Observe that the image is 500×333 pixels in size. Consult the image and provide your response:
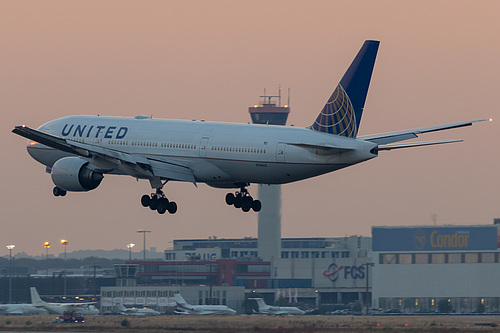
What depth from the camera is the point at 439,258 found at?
16250 centimetres

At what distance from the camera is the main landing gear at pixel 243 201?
230ft

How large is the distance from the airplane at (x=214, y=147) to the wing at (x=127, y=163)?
0.21ft

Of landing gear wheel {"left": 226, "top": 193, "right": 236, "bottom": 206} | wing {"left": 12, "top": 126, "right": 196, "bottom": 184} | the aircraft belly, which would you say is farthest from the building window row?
wing {"left": 12, "top": 126, "right": 196, "bottom": 184}

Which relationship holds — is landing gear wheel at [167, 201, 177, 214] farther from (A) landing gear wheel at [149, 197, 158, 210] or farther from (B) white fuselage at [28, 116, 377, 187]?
(B) white fuselage at [28, 116, 377, 187]

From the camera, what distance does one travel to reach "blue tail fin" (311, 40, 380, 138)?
6119 centimetres

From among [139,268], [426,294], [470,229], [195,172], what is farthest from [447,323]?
[139,268]

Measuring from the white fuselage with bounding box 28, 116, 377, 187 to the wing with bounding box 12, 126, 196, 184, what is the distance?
0.42 m

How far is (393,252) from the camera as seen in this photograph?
16388 cm

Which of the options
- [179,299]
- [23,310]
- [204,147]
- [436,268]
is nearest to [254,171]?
[204,147]

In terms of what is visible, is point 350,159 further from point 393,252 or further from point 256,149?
point 393,252

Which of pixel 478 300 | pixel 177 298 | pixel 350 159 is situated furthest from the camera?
pixel 478 300

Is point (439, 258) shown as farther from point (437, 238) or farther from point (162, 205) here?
point (162, 205)

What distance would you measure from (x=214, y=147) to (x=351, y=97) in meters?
9.69

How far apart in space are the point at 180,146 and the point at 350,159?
12.6 meters
